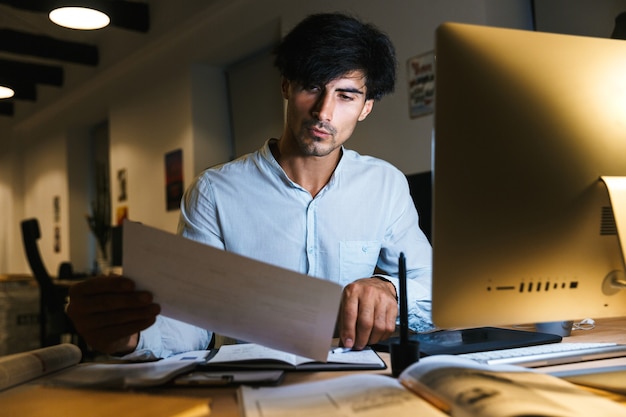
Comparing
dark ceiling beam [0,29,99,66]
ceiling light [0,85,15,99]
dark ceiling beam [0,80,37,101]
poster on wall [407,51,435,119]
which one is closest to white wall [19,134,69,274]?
dark ceiling beam [0,80,37,101]

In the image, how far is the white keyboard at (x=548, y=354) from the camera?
0.91m

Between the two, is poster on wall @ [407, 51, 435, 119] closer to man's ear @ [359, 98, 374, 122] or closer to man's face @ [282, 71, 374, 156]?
man's ear @ [359, 98, 374, 122]

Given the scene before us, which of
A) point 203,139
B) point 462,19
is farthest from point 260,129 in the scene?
point 462,19

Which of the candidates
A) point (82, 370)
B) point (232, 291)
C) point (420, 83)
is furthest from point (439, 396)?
point (420, 83)

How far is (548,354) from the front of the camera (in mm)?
932

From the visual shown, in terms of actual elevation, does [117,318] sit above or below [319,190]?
below

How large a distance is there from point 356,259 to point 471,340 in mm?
601

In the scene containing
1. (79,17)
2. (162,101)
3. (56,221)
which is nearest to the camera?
(79,17)

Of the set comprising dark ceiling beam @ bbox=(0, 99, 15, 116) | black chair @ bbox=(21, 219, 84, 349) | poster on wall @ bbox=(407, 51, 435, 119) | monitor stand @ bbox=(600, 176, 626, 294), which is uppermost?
dark ceiling beam @ bbox=(0, 99, 15, 116)

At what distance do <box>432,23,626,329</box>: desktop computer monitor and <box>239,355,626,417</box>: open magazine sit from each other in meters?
0.07

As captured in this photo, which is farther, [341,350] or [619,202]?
[341,350]

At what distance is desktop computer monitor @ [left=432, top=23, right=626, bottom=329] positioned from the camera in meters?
0.76

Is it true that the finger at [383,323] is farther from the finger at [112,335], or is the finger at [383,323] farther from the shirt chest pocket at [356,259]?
the shirt chest pocket at [356,259]

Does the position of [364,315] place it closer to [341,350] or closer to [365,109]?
[341,350]
